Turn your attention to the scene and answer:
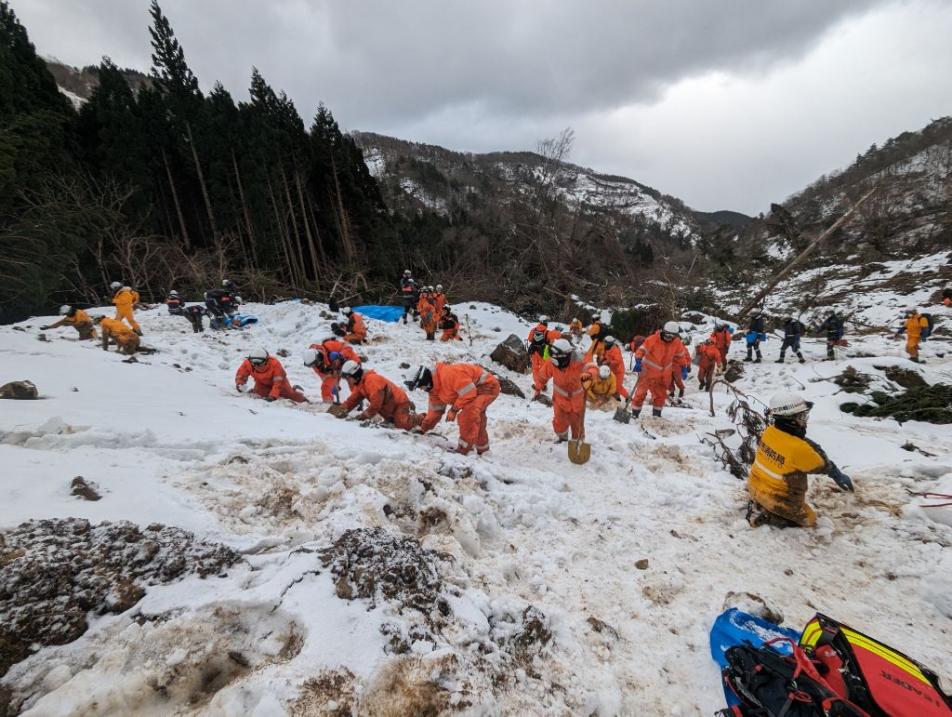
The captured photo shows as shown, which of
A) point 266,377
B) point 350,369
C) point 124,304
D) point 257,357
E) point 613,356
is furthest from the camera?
point 124,304

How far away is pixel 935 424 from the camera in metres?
6.05

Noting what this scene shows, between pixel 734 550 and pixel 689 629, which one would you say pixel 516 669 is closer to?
pixel 689 629

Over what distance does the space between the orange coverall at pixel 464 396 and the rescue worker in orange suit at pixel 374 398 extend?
3.09ft

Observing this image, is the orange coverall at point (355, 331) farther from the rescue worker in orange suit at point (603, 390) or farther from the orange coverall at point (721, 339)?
the orange coverall at point (721, 339)

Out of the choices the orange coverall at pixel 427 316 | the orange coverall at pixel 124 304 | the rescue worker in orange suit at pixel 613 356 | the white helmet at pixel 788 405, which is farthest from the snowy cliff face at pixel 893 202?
the orange coverall at pixel 124 304

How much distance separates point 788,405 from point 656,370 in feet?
12.6

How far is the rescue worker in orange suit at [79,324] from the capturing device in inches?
371

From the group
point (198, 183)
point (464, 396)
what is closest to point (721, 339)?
point (464, 396)

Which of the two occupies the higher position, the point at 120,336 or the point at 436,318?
the point at 120,336

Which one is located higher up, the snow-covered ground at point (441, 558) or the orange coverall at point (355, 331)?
the orange coverall at point (355, 331)

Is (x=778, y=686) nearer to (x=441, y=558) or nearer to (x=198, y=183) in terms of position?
(x=441, y=558)

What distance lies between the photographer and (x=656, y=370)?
7.24 metres

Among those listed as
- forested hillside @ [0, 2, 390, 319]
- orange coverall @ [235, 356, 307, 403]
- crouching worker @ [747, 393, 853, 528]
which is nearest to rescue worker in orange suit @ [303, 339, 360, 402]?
orange coverall @ [235, 356, 307, 403]

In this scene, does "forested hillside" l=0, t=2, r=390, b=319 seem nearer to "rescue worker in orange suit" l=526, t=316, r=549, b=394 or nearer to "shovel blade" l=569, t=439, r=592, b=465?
"rescue worker in orange suit" l=526, t=316, r=549, b=394
